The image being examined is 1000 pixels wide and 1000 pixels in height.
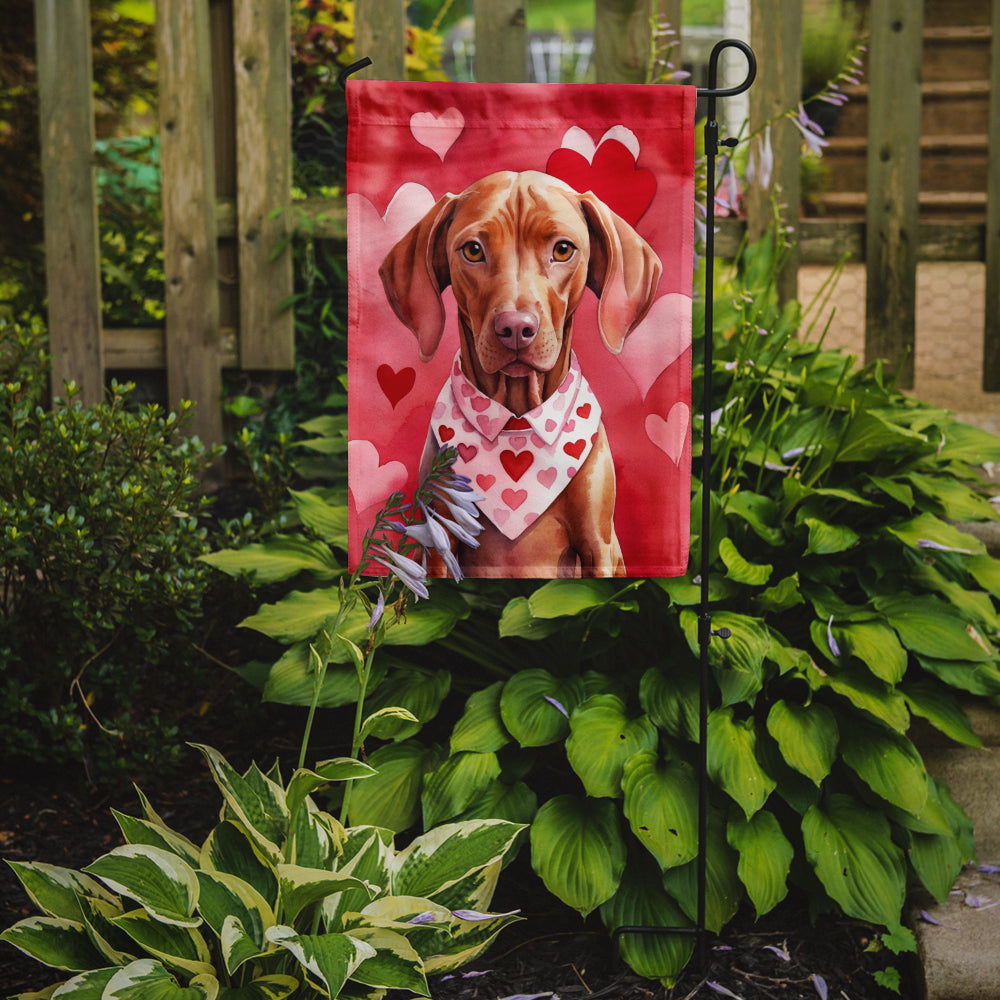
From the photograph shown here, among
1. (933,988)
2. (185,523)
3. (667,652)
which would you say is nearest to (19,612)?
(185,523)

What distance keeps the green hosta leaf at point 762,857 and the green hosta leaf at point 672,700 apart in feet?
0.65

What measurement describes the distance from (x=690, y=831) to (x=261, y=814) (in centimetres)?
77

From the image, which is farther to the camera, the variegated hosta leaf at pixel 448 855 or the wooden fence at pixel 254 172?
the wooden fence at pixel 254 172

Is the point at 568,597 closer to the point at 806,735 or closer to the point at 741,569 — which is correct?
the point at 741,569

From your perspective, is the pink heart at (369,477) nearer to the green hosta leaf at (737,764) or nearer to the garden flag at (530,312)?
the garden flag at (530,312)

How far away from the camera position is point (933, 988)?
1.77 meters

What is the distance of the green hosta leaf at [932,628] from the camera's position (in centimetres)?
201

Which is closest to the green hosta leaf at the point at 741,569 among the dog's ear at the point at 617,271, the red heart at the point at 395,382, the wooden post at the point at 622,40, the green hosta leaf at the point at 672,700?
the green hosta leaf at the point at 672,700

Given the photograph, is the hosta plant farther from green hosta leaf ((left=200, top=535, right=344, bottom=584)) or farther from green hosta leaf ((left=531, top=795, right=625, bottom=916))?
green hosta leaf ((left=200, top=535, right=344, bottom=584))

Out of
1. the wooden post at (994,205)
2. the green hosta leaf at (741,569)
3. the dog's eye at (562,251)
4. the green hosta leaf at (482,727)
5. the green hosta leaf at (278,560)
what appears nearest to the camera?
the dog's eye at (562,251)

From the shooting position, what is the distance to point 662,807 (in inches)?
70.7

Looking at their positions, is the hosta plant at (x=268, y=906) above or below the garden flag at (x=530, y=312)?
below

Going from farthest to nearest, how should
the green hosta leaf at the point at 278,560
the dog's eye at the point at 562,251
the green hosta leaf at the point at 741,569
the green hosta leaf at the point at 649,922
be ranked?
1. the green hosta leaf at the point at 278,560
2. the green hosta leaf at the point at 741,569
3. the green hosta leaf at the point at 649,922
4. the dog's eye at the point at 562,251

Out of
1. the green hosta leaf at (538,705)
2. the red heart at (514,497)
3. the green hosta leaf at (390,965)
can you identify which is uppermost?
the red heart at (514,497)
